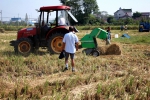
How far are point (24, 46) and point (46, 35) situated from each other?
1.17 metres

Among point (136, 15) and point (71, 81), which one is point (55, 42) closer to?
point (71, 81)

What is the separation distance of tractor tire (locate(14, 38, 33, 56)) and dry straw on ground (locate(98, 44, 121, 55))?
129 inches

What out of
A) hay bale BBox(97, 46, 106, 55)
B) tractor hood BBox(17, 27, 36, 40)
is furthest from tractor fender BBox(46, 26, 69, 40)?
hay bale BBox(97, 46, 106, 55)

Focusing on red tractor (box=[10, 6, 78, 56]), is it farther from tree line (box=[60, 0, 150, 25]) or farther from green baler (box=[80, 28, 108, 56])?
tree line (box=[60, 0, 150, 25])

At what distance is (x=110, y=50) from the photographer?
1031 centimetres

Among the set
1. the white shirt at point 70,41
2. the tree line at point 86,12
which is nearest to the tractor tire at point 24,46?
the white shirt at point 70,41

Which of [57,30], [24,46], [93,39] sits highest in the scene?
[57,30]

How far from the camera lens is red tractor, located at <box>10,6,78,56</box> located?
31.7 feet

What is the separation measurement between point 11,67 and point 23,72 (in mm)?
658

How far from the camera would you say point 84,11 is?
200 ft

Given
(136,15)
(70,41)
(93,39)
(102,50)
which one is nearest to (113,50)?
(102,50)

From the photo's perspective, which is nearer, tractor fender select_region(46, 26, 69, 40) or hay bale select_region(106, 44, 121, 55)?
tractor fender select_region(46, 26, 69, 40)

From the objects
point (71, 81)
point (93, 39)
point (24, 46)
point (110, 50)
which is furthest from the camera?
point (110, 50)

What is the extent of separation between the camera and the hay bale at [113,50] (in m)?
10.2
